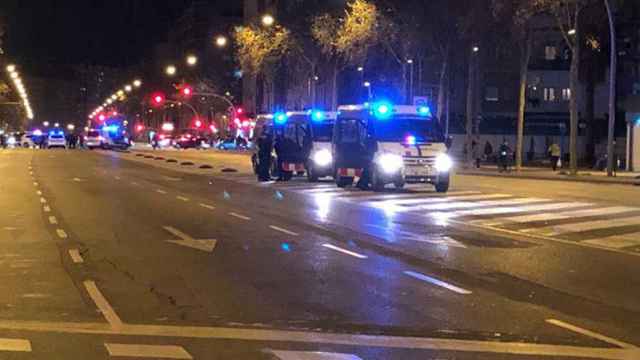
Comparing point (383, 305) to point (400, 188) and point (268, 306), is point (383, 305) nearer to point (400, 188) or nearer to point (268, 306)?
point (268, 306)

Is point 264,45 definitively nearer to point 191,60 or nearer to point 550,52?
point 191,60

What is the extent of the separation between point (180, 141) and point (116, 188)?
79.3 metres

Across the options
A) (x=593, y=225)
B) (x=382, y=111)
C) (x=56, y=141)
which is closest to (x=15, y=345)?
(x=593, y=225)

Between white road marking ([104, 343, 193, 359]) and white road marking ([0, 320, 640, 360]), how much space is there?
1.59ft

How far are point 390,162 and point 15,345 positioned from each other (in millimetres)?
23457

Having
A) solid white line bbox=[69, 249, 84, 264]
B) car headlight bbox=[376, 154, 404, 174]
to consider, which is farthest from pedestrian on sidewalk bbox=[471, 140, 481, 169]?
solid white line bbox=[69, 249, 84, 264]

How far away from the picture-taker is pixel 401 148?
31062 mm

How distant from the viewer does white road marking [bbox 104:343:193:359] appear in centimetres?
806

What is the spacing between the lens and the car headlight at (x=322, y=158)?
38156 millimetres

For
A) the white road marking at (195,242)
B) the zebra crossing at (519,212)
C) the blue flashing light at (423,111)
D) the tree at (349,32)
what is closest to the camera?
the white road marking at (195,242)

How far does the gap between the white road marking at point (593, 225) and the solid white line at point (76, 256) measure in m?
9.23

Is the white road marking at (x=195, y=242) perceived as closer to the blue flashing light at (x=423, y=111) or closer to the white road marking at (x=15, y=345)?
the white road marking at (x=15, y=345)

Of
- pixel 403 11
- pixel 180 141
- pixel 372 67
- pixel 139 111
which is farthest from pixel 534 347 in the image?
pixel 139 111

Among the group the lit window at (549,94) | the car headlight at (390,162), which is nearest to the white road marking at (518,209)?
the car headlight at (390,162)
